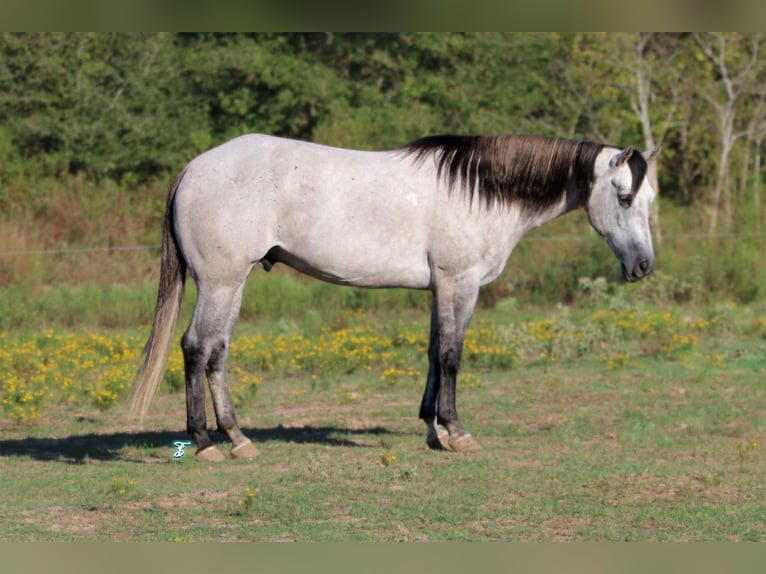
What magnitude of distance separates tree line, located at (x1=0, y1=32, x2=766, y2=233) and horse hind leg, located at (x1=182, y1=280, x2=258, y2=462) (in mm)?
10391

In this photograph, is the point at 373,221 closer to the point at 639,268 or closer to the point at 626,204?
the point at 626,204

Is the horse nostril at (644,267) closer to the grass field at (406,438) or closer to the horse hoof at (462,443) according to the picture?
the grass field at (406,438)

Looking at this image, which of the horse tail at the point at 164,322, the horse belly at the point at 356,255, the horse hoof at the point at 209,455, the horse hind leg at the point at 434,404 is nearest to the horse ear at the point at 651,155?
the horse belly at the point at 356,255

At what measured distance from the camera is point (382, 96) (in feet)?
65.2

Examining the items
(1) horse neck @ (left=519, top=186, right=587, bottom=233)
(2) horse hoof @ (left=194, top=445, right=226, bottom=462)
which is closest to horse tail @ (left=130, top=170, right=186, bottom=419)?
(2) horse hoof @ (left=194, top=445, right=226, bottom=462)

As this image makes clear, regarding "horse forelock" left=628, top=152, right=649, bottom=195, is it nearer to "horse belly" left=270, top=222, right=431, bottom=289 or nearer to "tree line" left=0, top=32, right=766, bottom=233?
"horse belly" left=270, top=222, right=431, bottom=289

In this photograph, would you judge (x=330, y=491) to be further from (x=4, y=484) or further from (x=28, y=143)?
(x=28, y=143)

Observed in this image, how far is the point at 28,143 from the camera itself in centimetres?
1816

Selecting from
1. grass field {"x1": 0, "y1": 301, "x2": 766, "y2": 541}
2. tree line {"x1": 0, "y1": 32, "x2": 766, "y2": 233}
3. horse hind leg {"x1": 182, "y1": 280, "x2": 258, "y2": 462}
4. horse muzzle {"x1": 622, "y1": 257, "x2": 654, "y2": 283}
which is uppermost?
tree line {"x1": 0, "y1": 32, "x2": 766, "y2": 233}

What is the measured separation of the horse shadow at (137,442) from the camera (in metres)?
8.06

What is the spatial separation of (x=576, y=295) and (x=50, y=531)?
10.8 metres

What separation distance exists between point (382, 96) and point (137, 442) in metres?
12.3

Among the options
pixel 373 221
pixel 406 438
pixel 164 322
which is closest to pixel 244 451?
pixel 164 322

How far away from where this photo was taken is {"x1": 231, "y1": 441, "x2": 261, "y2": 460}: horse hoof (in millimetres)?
7918
